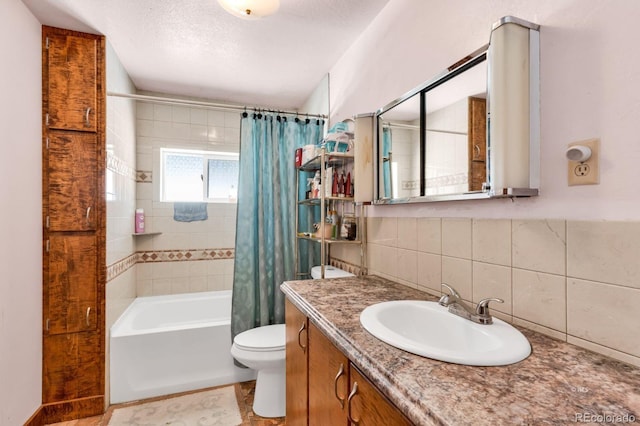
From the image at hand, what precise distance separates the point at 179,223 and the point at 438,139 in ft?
8.37

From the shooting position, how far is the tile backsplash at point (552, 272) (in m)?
0.73

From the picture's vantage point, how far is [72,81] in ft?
6.24

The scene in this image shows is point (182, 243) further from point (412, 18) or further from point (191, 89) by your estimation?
point (412, 18)

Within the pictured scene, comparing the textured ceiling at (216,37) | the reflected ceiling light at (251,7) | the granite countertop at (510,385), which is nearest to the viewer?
the granite countertop at (510,385)

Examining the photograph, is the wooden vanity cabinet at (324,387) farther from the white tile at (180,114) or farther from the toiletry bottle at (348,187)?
the white tile at (180,114)

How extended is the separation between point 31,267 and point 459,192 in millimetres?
2229

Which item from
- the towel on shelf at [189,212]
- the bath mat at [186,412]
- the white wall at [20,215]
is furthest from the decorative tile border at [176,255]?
the bath mat at [186,412]

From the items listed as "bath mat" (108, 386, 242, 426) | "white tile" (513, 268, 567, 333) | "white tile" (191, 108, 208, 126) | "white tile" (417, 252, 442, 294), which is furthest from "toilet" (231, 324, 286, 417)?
"white tile" (191, 108, 208, 126)

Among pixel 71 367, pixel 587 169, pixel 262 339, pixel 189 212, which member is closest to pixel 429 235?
pixel 587 169

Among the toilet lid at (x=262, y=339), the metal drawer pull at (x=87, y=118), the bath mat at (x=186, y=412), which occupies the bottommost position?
the bath mat at (x=186, y=412)

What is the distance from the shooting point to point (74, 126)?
6.26 feet

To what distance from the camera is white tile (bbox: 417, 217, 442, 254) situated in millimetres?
1306

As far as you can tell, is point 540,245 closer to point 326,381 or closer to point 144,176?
point 326,381

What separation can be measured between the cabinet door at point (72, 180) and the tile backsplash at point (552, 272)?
1993mm
